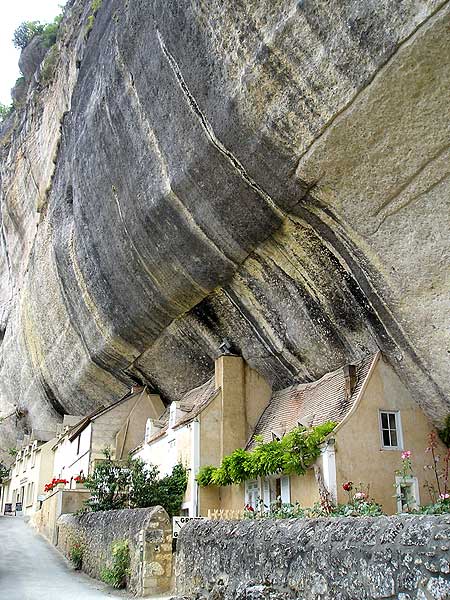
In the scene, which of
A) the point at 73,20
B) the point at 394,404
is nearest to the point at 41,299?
the point at 73,20

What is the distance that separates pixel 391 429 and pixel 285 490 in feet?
11.0

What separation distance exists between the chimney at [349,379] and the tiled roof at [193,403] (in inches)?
211

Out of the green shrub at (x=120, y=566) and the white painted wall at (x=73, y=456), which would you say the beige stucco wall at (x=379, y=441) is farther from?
the white painted wall at (x=73, y=456)

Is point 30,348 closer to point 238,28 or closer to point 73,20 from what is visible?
point 73,20

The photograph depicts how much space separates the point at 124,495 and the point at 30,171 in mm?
19883

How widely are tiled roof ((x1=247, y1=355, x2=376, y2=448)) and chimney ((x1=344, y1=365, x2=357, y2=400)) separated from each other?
0.22 feet

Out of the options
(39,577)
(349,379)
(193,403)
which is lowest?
(39,577)

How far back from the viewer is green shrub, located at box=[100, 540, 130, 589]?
12797 mm

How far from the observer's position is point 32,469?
37188mm

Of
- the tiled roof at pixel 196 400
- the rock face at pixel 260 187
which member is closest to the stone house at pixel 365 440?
the rock face at pixel 260 187

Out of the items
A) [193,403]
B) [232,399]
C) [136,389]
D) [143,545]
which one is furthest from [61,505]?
[143,545]

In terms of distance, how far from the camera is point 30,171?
31406 mm

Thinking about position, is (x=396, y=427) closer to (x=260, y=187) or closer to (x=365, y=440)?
(x=365, y=440)

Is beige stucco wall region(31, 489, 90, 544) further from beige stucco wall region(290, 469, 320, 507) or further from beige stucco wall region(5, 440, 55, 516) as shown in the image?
beige stucco wall region(5, 440, 55, 516)
